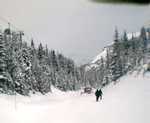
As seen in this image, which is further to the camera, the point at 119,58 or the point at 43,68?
the point at 43,68

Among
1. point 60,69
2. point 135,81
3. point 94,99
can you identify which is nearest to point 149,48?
point 135,81

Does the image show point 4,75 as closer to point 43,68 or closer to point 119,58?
point 43,68

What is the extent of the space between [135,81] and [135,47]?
14.6 inches

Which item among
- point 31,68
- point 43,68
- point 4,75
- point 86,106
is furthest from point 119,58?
point 4,75

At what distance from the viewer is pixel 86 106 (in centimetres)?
358

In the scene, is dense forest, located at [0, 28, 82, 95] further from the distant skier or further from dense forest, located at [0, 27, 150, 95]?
the distant skier

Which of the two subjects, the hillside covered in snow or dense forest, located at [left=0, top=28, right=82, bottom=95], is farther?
dense forest, located at [left=0, top=28, right=82, bottom=95]

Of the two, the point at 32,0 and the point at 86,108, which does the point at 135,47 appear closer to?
the point at 86,108

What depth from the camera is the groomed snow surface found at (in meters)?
3.21

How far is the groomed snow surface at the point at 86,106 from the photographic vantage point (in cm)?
321

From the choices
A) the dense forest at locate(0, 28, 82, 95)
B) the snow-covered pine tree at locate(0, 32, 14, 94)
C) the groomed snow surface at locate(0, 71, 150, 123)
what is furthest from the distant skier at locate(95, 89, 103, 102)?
the snow-covered pine tree at locate(0, 32, 14, 94)

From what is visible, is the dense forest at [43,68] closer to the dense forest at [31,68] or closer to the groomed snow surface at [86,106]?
the dense forest at [31,68]

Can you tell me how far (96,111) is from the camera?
3580 millimetres

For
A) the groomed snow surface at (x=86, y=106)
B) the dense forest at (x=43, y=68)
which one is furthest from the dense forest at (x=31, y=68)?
the groomed snow surface at (x=86, y=106)
